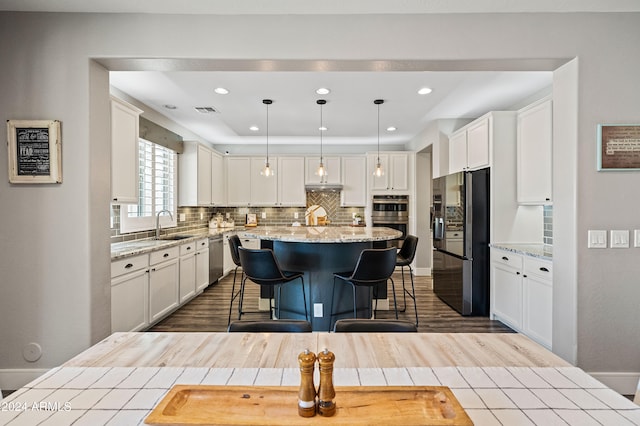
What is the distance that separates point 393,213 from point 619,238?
13.5ft

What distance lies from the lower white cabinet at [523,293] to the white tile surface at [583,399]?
2173 mm

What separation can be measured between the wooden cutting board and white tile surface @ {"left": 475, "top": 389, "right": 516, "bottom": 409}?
0.49 ft

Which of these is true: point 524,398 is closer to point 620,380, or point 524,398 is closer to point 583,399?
point 583,399

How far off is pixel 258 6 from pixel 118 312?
8.80ft

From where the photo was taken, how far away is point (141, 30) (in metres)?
2.31

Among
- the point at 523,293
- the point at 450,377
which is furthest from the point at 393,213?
the point at 450,377

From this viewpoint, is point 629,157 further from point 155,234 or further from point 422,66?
point 155,234

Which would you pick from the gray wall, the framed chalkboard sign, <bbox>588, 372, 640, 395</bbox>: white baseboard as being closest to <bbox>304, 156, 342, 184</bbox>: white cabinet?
the gray wall

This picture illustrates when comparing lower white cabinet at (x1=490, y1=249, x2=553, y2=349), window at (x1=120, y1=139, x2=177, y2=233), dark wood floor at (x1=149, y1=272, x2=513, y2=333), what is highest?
window at (x1=120, y1=139, x2=177, y2=233)

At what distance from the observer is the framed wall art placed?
2268 millimetres

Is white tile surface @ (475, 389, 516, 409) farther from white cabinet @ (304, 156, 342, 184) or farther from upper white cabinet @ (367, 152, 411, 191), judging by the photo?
white cabinet @ (304, 156, 342, 184)

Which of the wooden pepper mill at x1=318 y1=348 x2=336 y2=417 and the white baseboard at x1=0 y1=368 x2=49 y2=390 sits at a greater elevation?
the wooden pepper mill at x1=318 y1=348 x2=336 y2=417

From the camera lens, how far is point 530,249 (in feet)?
10.9

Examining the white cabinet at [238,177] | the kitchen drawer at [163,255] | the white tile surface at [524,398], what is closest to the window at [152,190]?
the kitchen drawer at [163,255]
